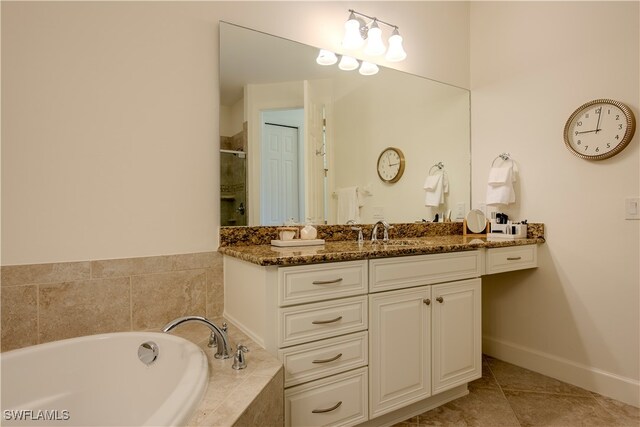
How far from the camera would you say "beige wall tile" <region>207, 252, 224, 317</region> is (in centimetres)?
179

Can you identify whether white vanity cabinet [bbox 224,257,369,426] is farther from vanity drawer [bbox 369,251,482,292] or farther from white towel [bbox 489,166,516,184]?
white towel [bbox 489,166,516,184]

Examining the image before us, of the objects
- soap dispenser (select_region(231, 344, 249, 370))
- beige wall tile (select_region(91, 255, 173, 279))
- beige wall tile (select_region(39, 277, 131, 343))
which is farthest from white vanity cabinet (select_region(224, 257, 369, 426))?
beige wall tile (select_region(39, 277, 131, 343))

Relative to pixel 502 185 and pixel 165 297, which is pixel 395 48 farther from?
pixel 165 297

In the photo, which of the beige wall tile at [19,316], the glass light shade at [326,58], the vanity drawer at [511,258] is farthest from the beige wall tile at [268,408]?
the glass light shade at [326,58]

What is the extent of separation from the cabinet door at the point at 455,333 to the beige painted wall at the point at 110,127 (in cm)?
121

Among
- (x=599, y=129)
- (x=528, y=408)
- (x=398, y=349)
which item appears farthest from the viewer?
(x=599, y=129)

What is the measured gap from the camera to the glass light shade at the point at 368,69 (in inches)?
91.0

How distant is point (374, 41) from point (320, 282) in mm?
1606

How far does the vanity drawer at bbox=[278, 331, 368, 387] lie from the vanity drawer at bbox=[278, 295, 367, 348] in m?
0.03

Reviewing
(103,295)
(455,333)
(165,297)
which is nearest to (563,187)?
(455,333)

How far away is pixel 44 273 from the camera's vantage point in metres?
1.43

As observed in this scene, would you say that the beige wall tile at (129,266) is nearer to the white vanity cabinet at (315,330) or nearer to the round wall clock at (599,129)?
the white vanity cabinet at (315,330)

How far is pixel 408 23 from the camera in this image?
2527 millimetres

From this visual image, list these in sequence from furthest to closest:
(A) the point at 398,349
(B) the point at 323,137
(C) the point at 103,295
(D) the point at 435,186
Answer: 1. (D) the point at 435,186
2. (B) the point at 323,137
3. (A) the point at 398,349
4. (C) the point at 103,295
